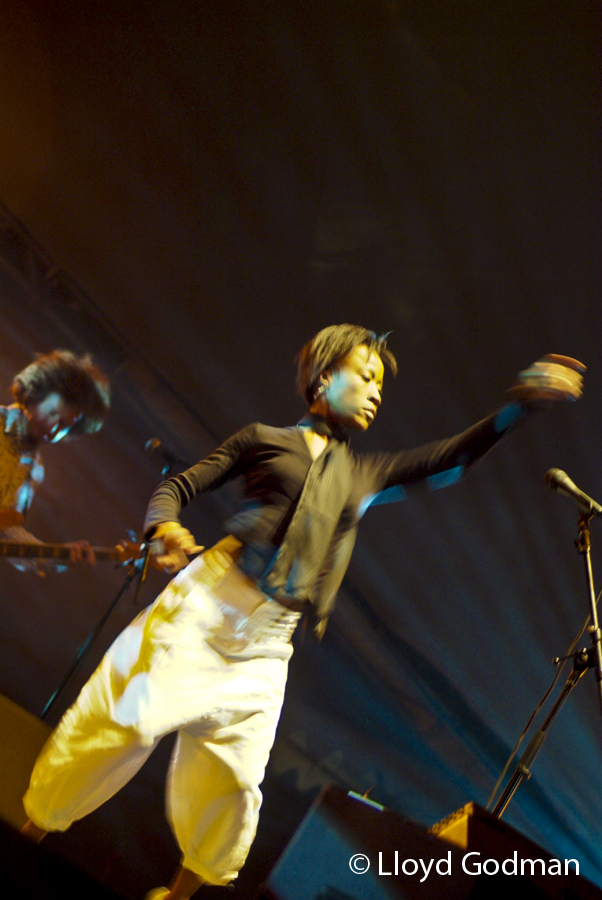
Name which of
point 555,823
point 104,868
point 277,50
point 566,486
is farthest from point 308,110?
point 555,823

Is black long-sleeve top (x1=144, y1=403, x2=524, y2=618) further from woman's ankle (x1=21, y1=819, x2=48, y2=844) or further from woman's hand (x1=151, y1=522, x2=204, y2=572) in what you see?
woman's ankle (x1=21, y1=819, x2=48, y2=844)

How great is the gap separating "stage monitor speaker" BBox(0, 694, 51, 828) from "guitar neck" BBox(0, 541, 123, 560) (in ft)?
4.41

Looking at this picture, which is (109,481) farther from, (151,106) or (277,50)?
(277,50)

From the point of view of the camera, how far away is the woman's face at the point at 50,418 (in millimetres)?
3318

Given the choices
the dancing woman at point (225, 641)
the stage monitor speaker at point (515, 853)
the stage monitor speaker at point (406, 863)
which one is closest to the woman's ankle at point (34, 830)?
the dancing woman at point (225, 641)

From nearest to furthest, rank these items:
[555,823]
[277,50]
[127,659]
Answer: [127,659], [277,50], [555,823]

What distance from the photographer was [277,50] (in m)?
2.60

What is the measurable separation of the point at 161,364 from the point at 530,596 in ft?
9.54

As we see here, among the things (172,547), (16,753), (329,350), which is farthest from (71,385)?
(172,547)

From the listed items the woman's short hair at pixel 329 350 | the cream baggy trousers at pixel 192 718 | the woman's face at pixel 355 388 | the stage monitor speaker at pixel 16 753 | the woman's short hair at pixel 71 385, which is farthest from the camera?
the woman's short hair at pixel 71 385

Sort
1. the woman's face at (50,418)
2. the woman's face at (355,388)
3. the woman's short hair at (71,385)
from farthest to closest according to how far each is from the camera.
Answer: the woman's short hair at (71,385), the woman's face at (50,418), the woman's face at (355,388)

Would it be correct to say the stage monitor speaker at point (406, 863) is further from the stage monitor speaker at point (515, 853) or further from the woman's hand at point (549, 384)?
the woman's hand at point (549, 384)

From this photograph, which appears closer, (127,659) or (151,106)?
(127,659)

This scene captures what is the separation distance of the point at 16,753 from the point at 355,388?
1316mm
